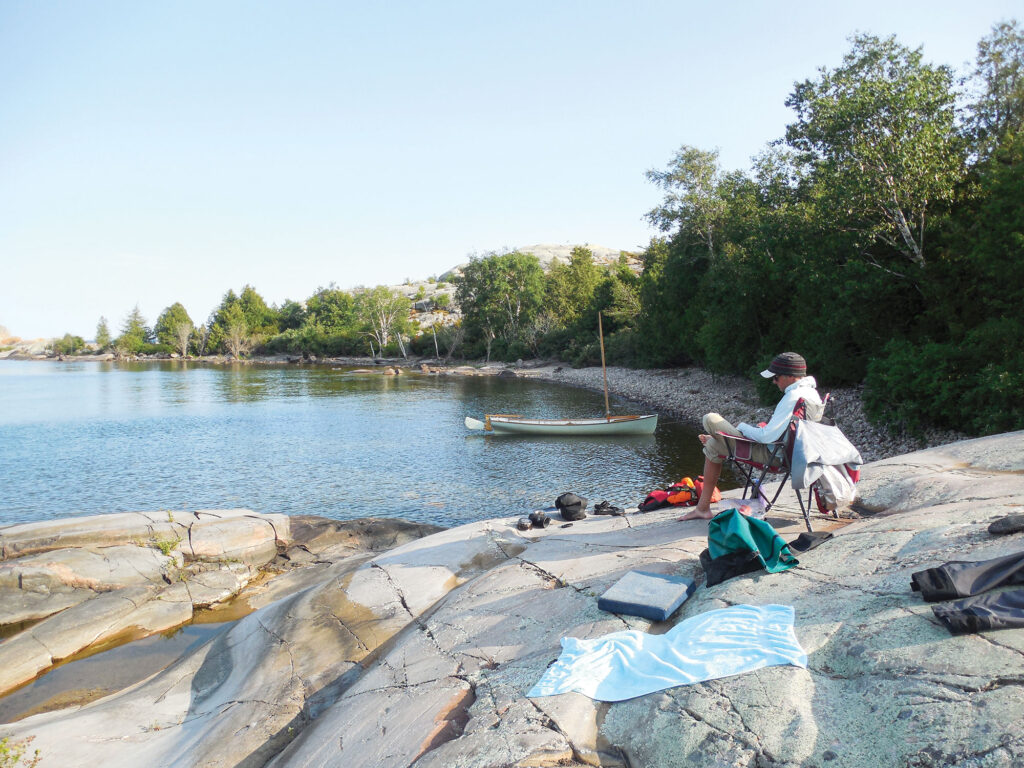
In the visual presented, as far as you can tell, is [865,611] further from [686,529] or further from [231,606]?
[231,606]

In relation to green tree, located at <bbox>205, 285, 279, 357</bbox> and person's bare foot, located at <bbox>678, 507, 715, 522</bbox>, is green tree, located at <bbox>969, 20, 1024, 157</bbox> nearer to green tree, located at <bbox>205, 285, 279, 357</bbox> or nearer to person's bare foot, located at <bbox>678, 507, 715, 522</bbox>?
person's bare foot, located at <bbox>678, 507, 715, 522</bbox>

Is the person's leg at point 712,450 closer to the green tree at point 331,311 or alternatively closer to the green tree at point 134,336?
the green tree at point 331,311

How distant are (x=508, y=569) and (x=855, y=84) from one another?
20210 millimetres

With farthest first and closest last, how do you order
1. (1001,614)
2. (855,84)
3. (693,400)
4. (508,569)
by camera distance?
(693,400) → (855,84) → (508,569) → (1001,614)

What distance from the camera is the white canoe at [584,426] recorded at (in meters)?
25.0

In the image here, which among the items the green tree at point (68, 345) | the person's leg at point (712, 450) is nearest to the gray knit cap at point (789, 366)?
the person's leg at point (712, 450)

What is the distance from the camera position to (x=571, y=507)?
32.8 feet

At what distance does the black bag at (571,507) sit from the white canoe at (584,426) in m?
15.1

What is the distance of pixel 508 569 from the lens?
6.45 metres

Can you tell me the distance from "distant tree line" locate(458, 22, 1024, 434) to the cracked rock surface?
8.90 meters

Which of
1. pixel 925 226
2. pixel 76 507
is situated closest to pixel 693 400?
pixel 925 226

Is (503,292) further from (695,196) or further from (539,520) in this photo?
(539,520)

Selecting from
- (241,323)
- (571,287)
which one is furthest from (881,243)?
(241,323)

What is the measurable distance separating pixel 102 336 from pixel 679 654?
15398cm
